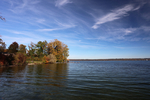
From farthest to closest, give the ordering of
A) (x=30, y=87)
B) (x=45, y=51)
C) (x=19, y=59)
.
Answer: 1. (x=45, y=51)
2. (x=19, y=59)
3. (x=30, y=87)

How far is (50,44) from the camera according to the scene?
309 ft

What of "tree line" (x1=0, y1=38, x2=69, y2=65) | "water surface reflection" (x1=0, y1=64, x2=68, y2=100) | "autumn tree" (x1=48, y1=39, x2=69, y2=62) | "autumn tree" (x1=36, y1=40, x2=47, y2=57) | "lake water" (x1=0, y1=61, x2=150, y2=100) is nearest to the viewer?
"lake water" (x1=0, y1=61, x2=150, y2=100)

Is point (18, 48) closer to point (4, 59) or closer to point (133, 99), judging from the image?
point (4, 59)

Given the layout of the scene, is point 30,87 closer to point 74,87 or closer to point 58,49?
A: point 74,87

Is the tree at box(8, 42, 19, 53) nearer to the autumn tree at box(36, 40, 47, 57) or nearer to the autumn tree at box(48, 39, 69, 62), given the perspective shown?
the autumn tree at box(36, 40, 47, 57)

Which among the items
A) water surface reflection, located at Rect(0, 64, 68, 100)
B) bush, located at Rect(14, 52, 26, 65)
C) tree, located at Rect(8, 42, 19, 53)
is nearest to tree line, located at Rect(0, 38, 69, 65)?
tree, located at Rect(8, 42, 19, 53)

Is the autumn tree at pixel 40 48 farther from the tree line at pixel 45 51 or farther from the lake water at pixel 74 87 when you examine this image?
the lake water at pixel 74 87

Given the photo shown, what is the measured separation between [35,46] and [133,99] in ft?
341

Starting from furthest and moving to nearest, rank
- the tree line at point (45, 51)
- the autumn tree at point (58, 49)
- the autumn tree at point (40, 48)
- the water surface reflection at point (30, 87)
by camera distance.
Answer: the autumn tree at point (40, 48), the autumn tree at point (58, 49), the tree line at point (45, 51), the water surface reflection at point (30, 87)

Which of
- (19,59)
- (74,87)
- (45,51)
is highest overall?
(45,51)

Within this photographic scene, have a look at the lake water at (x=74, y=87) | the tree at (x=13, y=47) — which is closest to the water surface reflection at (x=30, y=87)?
the lake water at (x=74, y=87)

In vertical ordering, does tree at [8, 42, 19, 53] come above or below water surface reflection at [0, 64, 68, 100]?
above

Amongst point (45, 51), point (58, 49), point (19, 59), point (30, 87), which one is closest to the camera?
point (30, 87)

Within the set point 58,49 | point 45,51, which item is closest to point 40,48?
point 45,51
